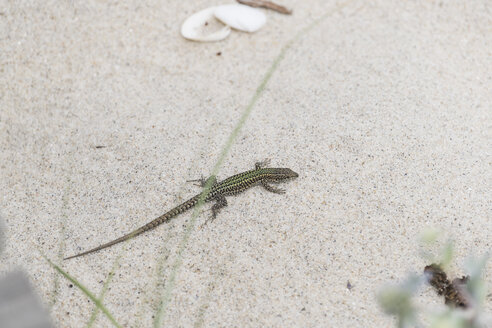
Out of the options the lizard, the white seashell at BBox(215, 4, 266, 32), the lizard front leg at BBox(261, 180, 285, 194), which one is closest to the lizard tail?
the lizard

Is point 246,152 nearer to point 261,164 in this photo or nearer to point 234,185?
point 261,164

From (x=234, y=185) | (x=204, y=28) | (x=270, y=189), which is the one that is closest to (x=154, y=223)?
(x=234, y=185)

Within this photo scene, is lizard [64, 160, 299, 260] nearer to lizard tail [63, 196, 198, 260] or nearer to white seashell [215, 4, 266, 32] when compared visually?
lizard tail [63, 196, 198, 260]

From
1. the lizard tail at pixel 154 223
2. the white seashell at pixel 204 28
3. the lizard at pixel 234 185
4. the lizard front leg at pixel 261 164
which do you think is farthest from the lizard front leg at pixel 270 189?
the white seashell at pixel 204 28

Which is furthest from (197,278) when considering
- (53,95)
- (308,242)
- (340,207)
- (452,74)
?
(452,74)

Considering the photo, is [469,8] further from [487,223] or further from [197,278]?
[197,278]

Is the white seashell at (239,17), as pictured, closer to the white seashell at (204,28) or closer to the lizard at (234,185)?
the white seashell at (204,28)

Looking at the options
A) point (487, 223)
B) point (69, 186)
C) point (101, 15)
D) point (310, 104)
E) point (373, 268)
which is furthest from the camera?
point (101, 15)
